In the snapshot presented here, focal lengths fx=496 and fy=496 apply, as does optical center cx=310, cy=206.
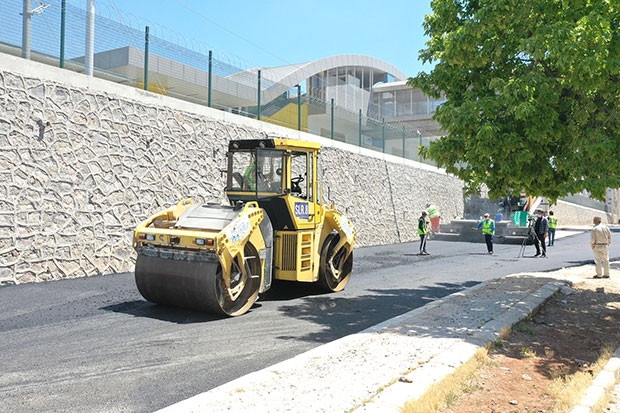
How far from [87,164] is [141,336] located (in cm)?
577

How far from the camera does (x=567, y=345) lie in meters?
6.48

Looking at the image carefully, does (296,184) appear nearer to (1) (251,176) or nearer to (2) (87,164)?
(1) (251,176)

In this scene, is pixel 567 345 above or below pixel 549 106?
below

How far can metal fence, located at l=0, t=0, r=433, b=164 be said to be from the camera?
10.4 metres

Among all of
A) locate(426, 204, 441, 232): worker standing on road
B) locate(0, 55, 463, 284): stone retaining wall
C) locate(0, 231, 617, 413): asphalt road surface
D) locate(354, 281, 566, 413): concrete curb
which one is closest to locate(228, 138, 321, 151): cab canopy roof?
locate(0, 231, 617, 413): asphalt road surface

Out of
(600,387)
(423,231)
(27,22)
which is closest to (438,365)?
(600,387)

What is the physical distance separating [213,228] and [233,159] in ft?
6.47

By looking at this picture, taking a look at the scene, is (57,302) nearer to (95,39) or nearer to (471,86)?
(95,39)

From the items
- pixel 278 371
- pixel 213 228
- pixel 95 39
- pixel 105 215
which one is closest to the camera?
pixel 278 371

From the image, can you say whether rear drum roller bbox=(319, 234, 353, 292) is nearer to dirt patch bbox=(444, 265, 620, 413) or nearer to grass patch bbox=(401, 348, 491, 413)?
dirt patch bbox=(444, 265, 620, 413)

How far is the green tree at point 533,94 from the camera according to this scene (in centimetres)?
636

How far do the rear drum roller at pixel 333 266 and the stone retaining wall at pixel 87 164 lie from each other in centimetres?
491

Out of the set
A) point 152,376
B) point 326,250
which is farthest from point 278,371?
point 326,250

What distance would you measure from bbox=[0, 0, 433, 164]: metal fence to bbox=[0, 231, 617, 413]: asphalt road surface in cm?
496
